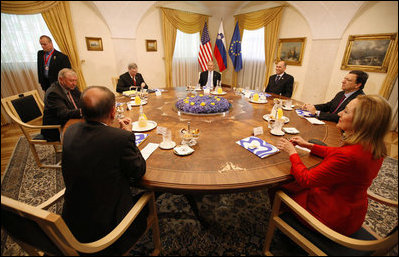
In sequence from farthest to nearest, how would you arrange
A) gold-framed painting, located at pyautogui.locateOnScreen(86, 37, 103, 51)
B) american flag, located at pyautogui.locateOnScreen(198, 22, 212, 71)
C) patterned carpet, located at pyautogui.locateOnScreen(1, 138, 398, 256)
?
1. american flag, located at pyautogui.locateOnScreen(198, 22, 212, 71)
2. gold-framed painting, located at pyautogui.locateOnScreen(86, 37, 103, 51)
3. patterned carpet, located at pyautogui.locateOnScreen(1, 138, 398, 256)

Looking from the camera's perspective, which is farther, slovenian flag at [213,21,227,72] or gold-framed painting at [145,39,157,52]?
slovenian flag at [213,21,227,72]

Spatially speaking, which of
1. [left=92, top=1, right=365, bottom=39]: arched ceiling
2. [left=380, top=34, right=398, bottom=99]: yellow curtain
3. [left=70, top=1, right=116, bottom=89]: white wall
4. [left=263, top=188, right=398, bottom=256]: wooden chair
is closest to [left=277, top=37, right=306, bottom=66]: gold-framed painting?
[left=92, top=1, right=365, bottom=39]: arched ceiling

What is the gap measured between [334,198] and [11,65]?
226 inches

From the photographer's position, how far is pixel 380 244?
83cm

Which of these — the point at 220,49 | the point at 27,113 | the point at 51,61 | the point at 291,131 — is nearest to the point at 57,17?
the point at 51,61

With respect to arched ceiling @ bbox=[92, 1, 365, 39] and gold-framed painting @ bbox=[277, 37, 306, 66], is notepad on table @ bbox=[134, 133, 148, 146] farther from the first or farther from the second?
gold-framed painting @ bbox=[277, 37, 306, 66]

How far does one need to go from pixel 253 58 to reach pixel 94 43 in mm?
4588

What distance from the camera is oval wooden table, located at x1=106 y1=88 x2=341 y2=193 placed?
1.07 meters

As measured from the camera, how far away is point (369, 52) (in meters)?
3.65

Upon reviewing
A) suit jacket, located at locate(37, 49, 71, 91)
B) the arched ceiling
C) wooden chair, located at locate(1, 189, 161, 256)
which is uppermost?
the arched ceiling

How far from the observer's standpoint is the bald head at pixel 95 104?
1.01m

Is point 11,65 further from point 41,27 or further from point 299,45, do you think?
point 299,45

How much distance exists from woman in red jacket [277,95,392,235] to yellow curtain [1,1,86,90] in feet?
16.7

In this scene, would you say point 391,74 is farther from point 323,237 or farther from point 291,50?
point 323,237
